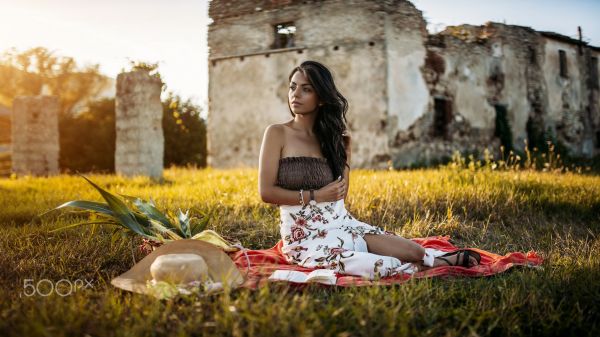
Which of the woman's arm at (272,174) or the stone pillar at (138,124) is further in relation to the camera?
the stone pillar at (138,124)

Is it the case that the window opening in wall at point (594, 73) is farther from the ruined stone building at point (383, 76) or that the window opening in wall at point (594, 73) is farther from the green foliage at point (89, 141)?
the green foliage at point (89, 141)

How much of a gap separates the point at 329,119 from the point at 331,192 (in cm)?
58

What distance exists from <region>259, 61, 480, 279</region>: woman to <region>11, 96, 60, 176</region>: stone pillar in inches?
425

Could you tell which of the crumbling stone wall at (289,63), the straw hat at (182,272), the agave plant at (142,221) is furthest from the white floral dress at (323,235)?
the crumbling stone wall at (289,63)

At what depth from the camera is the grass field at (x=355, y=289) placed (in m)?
2.37

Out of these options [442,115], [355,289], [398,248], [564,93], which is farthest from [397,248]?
[564,93]

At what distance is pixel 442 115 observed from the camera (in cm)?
1544

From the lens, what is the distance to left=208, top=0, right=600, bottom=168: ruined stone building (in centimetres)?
1399

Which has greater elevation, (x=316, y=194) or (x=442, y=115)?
(x=442, y=115)

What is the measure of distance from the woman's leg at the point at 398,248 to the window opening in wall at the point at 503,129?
1415 cm

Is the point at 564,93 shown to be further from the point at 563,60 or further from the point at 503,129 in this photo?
the point at 503,129

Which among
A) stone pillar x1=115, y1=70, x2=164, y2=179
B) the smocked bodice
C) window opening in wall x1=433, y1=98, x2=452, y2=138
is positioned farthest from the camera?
window opening in wall x1=433, y1=98, x2=452, y2=138

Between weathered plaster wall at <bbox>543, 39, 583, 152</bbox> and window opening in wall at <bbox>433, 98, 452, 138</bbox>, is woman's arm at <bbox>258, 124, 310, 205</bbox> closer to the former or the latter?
window opening in wall at <bbox>433, 98, 452, 138</bbox>

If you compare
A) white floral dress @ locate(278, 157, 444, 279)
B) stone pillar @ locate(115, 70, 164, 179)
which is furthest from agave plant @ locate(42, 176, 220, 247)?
stone pillar @ locate(115, 70, 164, 179)
